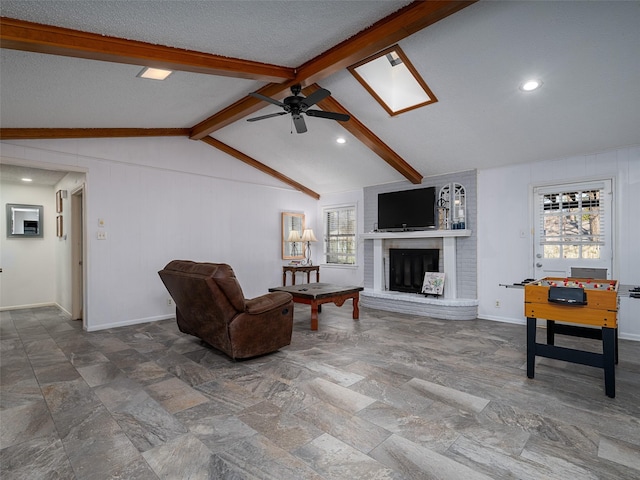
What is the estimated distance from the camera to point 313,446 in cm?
206

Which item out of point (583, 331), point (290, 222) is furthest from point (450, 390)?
point (290, 222)

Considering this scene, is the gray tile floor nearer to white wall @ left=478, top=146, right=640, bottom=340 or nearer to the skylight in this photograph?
white wall @ left=478, top=146, right=640, bottom=340

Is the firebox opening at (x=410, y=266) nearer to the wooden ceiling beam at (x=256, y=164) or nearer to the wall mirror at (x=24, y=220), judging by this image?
the wooden ceiling beam at (x=256, y=164)

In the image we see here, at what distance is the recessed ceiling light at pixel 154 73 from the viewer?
131 inches

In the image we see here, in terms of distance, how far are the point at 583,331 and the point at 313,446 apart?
3.11m

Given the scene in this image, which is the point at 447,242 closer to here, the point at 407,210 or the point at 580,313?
the point at 407,210

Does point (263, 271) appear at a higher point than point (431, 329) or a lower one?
higher

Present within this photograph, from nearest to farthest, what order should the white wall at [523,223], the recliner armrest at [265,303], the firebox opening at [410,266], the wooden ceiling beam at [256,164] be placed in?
the recliner armrest at [265,303]
the white wall at [523,223]
the firebox opening at [410,266]
the wooden ceiling beam at [256,164]

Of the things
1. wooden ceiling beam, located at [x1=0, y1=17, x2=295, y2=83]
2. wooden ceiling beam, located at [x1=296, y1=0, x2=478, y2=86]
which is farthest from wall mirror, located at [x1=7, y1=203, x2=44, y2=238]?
wooden ceiling beam, located at [x1=296, y1=0, x2=478, y2=86]

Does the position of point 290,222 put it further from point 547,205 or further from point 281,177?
point 547,205

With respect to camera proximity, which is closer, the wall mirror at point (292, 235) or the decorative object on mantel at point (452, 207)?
the decorative object on mantel at point (452, 207)

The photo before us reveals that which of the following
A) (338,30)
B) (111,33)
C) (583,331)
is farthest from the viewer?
(583,331)

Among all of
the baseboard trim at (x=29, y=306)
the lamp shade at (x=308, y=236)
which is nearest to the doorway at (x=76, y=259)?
the baseboard trim at (x=29, y=306)

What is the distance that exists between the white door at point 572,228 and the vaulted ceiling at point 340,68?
1.78 feet
